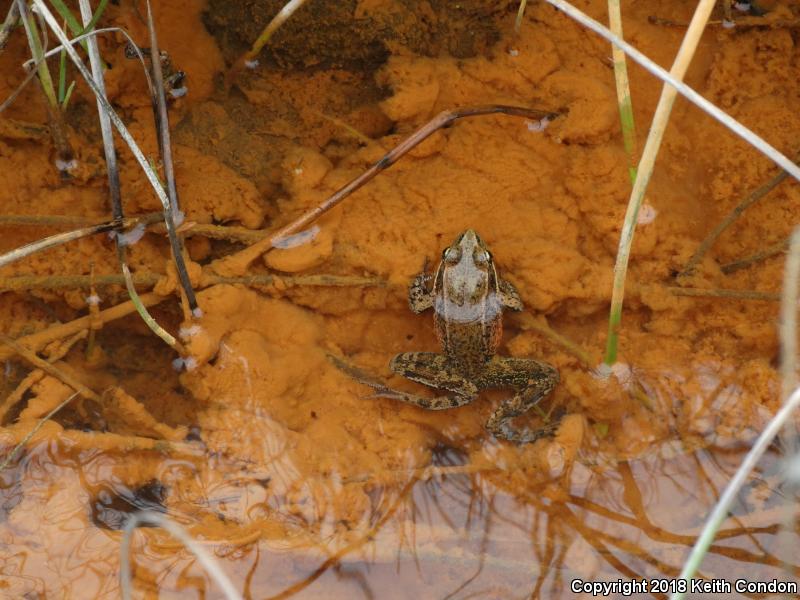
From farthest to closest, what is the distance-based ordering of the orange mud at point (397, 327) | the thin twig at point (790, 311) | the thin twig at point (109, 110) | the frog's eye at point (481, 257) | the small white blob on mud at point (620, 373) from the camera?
the frog's eye at point (481, 257), the small white blob on mud at point (620, 373), the orange mud at point (397, 327), the thin twig at point (109, 110), the thin twig at point (790, 311)

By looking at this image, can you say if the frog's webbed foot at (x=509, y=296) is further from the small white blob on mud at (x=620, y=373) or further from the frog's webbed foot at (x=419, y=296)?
the small white blob on mud at (x=620, y=373)

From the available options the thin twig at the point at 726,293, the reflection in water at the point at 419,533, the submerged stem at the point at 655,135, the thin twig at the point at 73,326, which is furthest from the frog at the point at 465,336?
the thin twig at the point at 73,326

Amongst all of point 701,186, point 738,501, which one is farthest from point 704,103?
point 738,501

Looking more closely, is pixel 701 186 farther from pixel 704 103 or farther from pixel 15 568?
pixel 15 568

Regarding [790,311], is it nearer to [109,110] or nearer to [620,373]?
[620,373]

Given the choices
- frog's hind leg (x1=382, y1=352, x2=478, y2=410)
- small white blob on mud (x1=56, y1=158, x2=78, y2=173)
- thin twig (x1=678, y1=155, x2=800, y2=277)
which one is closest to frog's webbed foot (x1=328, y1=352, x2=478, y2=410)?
frog's hind leg (x1=382, y1=352, x2=478, y2=410)

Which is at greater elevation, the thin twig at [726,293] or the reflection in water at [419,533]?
the thin twig at [726,293]
